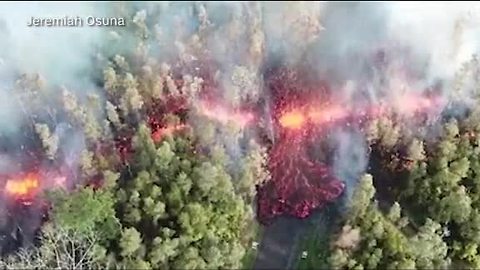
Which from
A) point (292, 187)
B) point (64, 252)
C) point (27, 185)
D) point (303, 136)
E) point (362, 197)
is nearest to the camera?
point (64, 252)

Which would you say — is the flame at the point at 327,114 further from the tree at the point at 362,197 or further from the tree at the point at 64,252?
the tree at the point at 64,252

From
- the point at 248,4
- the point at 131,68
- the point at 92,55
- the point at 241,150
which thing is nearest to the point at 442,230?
the point at 241,150

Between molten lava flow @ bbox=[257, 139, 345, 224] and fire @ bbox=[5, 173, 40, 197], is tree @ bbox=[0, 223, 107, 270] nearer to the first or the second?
fire @ bbox=[5, 173, 40, 197]

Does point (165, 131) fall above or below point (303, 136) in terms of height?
below

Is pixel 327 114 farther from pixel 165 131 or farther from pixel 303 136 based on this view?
pixel 165 131

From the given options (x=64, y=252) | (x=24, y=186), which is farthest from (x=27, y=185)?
(x=64, y=252)

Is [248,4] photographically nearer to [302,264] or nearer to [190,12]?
[190,12]

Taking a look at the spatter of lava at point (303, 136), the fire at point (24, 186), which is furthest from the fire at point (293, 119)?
the fire at point (24, 186)
